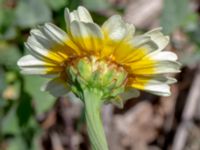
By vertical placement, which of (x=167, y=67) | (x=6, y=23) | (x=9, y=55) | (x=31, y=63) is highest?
(x=6, y=23)

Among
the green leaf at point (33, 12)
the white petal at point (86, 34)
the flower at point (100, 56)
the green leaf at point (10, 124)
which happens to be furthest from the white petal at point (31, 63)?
the green leaf at point (10, 124)

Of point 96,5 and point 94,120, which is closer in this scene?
point 94,120

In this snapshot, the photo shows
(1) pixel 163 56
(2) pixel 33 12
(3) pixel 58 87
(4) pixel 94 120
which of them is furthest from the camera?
(2) pixel 33 12

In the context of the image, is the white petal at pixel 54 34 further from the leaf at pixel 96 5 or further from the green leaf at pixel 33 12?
the leaf at pixel 96 5

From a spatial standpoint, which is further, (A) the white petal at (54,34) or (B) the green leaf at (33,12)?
(B) the green leaf at (33,12)

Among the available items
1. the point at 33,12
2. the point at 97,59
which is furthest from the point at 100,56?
the point at 33,12

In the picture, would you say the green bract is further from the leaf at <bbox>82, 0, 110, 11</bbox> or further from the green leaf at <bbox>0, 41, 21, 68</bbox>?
the leaf at <bbox>82, 0, 110, 11</bbox>

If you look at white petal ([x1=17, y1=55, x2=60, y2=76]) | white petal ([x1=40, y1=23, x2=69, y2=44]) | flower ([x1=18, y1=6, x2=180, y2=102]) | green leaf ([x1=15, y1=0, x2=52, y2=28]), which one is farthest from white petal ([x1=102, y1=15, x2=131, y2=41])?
green leaf ([x1=15, y1=0, x2=52, y2=28])

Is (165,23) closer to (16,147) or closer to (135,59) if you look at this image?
(16,147)

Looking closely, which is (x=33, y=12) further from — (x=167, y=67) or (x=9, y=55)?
(x=167, y=67)
